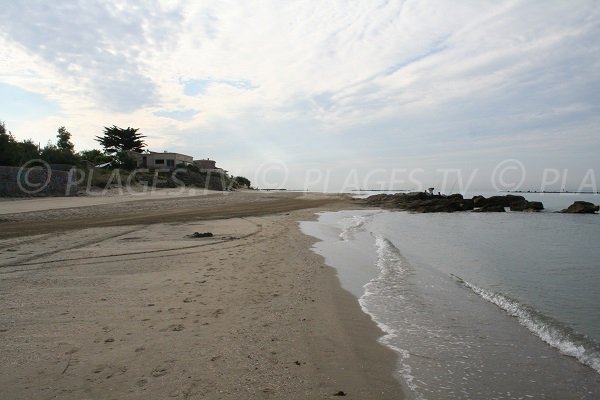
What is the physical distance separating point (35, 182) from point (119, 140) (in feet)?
133

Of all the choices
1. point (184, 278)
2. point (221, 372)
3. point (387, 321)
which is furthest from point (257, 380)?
point (184, 278)

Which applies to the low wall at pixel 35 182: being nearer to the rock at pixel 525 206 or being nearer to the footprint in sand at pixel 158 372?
the footprint in sand at pixel 158 372

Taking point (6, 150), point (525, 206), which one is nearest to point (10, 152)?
point (6, 150)

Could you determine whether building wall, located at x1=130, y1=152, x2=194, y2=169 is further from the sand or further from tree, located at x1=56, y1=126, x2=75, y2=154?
the sand

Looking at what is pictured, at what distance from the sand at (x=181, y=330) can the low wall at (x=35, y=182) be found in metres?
21.6

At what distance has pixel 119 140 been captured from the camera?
67125mm

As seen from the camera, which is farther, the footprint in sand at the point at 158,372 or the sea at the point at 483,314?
the sea at the point at 483,314

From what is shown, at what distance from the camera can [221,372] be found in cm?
383

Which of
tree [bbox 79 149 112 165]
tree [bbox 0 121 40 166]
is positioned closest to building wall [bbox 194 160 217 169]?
tree [bbox 79 149 112 165]

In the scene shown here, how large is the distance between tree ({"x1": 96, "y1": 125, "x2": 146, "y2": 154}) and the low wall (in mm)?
36530

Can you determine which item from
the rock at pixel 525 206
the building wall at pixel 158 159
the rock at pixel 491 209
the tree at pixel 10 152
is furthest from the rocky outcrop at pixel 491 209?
the building wall at pixel 158 159

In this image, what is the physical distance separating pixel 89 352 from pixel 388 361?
10.9ft

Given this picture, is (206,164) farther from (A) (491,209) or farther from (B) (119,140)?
(A) (491,209)

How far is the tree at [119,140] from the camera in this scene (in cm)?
6638
